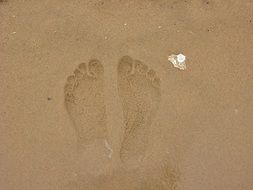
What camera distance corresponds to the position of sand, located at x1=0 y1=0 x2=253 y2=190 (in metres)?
2.34

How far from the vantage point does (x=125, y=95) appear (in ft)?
7.76

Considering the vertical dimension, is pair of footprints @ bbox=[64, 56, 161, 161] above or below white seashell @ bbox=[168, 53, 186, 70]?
below

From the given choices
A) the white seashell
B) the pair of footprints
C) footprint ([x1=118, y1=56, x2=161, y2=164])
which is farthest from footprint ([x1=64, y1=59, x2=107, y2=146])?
the white seashell

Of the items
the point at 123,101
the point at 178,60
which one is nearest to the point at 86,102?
the point at 123,101

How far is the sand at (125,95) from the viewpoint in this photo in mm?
2344

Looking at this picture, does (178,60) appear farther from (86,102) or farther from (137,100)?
(86,102)

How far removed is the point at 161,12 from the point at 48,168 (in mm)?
943

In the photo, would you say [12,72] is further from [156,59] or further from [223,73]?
[223,73]

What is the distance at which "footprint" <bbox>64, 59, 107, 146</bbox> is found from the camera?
2344 mm

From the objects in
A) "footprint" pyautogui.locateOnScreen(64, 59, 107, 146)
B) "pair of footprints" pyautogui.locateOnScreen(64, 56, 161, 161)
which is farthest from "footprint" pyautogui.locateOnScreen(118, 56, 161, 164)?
"footprint" pyautogui.locateOnScreen(64, 59, 107, 146)

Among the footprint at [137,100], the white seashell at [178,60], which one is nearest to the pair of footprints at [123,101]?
the footprint at [137,100]

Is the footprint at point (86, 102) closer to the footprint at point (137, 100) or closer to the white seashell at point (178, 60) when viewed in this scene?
the footprint at point (137, 100)

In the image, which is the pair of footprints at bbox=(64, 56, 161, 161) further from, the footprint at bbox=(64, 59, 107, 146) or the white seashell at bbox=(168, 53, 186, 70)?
the white seashell at bbox=(168, 53, 186, 70)

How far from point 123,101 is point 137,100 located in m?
0.07
